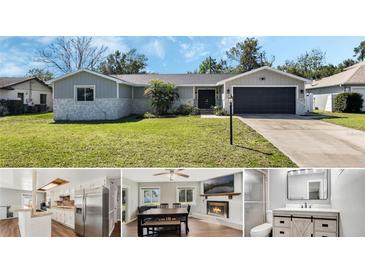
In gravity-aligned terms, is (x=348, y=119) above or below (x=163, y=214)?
above

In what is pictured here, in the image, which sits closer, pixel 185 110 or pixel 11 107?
pixel 11 107

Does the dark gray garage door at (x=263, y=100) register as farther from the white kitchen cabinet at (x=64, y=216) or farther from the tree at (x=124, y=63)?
the white kitchen cabinet at (x=64, y=216)

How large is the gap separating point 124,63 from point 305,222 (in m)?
3.46

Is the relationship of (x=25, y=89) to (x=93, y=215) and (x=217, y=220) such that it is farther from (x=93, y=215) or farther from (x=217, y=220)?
(x=217, y=220)

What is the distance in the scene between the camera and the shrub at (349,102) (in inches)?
227

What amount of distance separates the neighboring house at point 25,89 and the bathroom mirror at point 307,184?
143 inches

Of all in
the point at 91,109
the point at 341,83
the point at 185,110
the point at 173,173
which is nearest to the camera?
the point at 173,173

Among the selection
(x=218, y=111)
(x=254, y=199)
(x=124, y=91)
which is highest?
(x=124, y=91)

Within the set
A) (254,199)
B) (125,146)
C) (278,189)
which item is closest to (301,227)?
(278,189)

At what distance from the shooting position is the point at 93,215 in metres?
5.01

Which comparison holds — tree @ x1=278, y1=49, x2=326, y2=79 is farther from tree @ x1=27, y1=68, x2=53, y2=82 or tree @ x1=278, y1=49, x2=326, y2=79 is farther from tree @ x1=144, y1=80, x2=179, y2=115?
tree @ x1=27, y1=68, x2=53, y2=82

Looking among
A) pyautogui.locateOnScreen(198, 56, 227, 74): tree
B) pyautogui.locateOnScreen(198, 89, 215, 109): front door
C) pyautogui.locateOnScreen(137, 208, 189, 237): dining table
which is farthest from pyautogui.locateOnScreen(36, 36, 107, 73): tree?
pyautogui.locateOnScreen(137, 208, 189, 237): dining table

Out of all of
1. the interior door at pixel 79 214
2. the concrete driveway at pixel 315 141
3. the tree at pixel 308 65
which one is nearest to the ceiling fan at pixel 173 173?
the interior door at pixel 79 214
